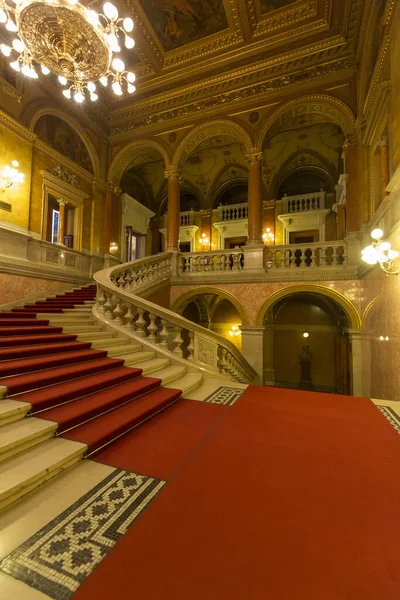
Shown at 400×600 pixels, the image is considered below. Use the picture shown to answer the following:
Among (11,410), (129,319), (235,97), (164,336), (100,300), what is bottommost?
(11,410)

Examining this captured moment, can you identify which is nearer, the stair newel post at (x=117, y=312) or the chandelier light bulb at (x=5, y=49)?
the chandelier light bulb at (x=5, y=49)

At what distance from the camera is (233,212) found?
522 inches

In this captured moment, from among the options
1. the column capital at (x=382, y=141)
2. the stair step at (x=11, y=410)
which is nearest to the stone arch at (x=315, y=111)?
the column capital at (x=382, y=141)

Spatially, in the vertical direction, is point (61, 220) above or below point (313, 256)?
above

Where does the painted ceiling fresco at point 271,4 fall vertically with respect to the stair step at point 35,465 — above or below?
above

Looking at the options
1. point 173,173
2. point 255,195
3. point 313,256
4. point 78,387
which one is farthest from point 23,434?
point 173,173

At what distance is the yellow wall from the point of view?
7.02 meters

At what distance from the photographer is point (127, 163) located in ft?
35.7

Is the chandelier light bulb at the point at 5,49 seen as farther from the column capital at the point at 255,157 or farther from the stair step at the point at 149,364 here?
the column capital at the point at 255,157

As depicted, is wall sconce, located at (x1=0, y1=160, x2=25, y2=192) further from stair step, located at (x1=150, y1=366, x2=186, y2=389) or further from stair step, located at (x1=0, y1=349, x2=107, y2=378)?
stair step, located at (x1=150, y1=366, x2=186, y2=389)

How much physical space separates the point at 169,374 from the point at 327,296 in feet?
18.1

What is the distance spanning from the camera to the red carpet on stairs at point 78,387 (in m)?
2.37

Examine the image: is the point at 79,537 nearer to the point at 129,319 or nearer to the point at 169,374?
the point at 169,374

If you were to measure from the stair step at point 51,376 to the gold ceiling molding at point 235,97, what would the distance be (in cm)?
947
